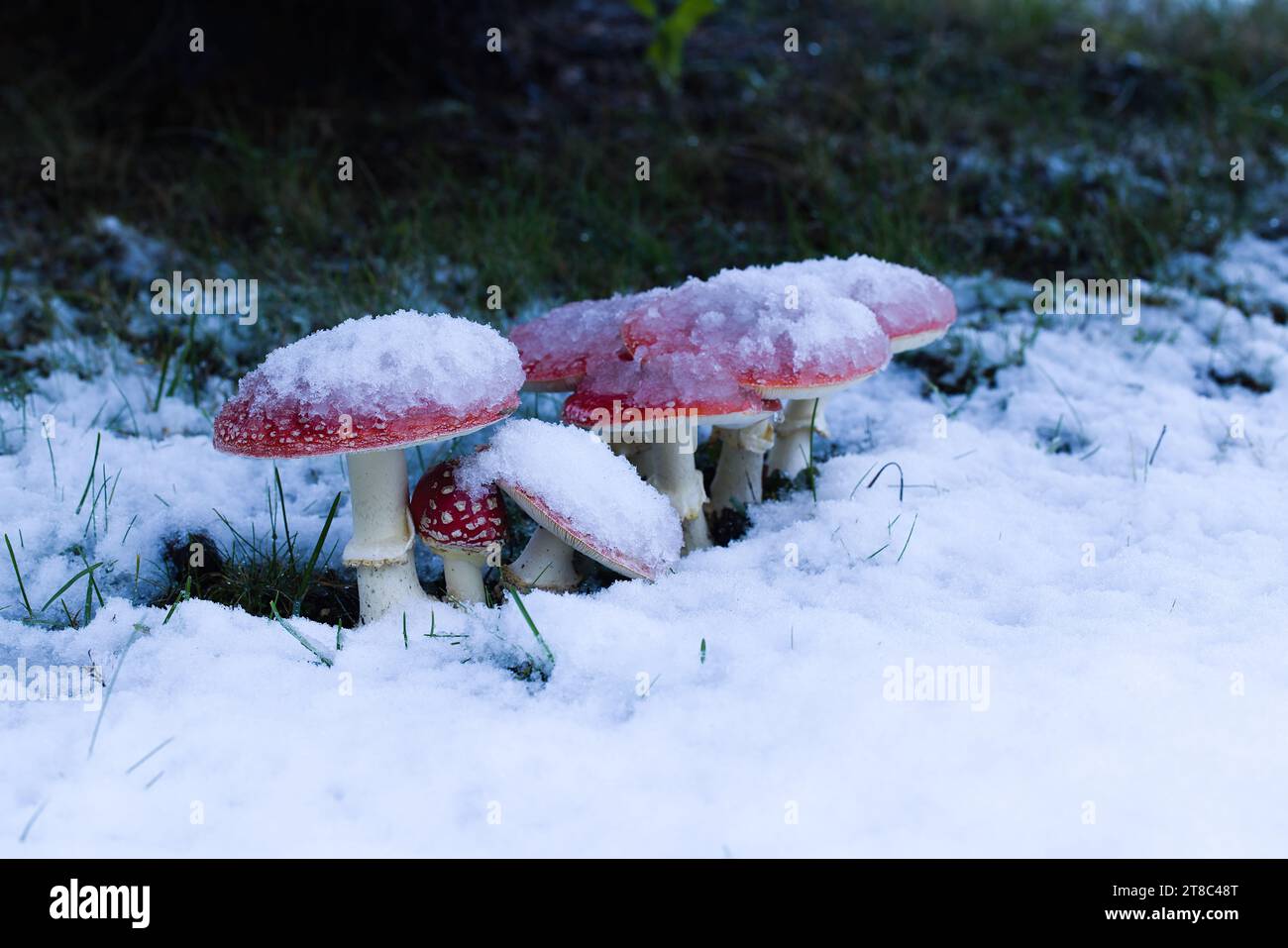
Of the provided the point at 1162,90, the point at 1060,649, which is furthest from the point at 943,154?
the point at 1060,649

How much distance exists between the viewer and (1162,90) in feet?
18.8

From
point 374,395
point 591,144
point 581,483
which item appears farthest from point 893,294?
point 591,144

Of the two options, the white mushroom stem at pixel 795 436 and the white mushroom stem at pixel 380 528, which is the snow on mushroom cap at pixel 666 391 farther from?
the white mushroom stem at pixel 795 436

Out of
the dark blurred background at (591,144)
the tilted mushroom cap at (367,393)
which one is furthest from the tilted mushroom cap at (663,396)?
the dark blurred background at (591,144)

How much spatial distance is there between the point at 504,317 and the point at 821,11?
3.82 metres

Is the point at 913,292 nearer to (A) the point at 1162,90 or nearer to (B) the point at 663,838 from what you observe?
(B) the point at 663,838

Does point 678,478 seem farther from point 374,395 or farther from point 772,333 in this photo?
point 374,395

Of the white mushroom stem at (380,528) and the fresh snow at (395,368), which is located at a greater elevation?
the fresh snow at (395,368)

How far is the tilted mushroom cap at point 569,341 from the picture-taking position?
2.56 m

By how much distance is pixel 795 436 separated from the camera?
3023mm

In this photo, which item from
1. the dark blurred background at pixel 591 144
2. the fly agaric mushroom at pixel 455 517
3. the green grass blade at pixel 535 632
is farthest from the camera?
the dark blurred background at pixel 591 144

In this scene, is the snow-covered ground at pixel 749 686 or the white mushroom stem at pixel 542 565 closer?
the snow-covered ground at pixel 749 686

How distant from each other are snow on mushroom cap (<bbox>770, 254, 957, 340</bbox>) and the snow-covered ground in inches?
18.3

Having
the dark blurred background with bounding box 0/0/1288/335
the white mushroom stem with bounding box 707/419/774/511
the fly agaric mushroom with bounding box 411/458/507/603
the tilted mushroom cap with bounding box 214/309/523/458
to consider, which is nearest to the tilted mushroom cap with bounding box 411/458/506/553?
the fly agaric mushroom with bounding box 411/458/507/603
